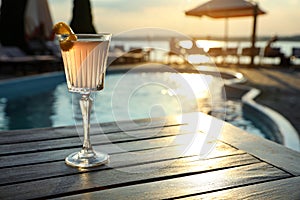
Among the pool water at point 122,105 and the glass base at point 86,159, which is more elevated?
the glass base at point 86,159

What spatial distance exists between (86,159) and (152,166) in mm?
232

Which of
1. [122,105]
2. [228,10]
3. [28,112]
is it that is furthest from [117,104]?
[228,10]

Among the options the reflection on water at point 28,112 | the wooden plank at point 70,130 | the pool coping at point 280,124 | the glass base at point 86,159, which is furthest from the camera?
the reflection on water at point 28,112

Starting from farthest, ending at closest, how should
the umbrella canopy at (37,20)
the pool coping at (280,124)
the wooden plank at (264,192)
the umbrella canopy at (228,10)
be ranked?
the umbrella canopy at (37,20), the umbrella canopy at (228,10), the pool coping at (280,124), the wooden plank at (264,192)

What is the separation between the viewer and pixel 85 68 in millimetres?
1107

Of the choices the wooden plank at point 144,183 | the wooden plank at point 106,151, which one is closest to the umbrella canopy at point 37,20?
the wooden plank at point 106,151

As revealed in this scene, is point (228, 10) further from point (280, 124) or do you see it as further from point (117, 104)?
point (280, 124)

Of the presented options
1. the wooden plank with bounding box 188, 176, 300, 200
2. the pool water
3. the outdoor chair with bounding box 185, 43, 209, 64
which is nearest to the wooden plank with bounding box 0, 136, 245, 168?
the wooden plank with bounding box 188, 176, 300, 200

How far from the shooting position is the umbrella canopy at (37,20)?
557 inches

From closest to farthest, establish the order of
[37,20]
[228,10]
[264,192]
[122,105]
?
[264,192] < [122,105] < [228,10] < [37,20]

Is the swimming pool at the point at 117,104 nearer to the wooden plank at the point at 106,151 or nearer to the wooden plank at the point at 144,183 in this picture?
the wooden plank at the point at 106,151

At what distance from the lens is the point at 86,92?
117 cm

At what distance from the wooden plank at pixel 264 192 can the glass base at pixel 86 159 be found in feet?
1.24

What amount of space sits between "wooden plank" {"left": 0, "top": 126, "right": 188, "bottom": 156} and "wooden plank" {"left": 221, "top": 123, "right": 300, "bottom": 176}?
0.73 ft
